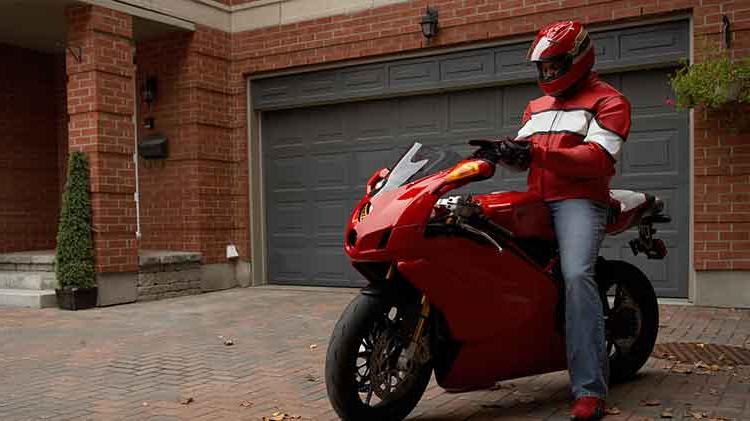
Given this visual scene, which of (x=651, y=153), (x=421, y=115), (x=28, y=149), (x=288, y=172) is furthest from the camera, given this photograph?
(x=28, y=149)

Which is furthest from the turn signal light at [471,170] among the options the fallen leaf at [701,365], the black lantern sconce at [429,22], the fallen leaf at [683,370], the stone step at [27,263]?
the stone step at [27,263]

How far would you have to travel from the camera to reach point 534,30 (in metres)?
7.82

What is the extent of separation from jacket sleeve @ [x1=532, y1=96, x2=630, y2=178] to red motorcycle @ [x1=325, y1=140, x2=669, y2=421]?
11.1 inches

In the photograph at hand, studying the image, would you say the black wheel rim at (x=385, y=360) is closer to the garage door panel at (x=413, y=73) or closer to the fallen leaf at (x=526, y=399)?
the fallen leaf at (x=526, y=399)

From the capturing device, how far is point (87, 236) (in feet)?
25.7

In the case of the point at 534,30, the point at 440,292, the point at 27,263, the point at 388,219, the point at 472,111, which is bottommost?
the point at 27,263

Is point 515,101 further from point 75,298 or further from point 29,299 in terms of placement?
point 29,299

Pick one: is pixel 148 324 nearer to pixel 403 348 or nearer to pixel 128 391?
pixel 128 391

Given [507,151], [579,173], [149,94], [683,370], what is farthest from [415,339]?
[149,94]

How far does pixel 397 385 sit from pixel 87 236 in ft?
18.1

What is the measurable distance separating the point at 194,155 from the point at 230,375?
5096 millimetres

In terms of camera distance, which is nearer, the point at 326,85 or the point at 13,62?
the point at 326,85

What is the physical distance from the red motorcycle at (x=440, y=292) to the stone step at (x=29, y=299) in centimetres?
547

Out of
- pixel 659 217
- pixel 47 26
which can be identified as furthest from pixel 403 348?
pixel 47 26
